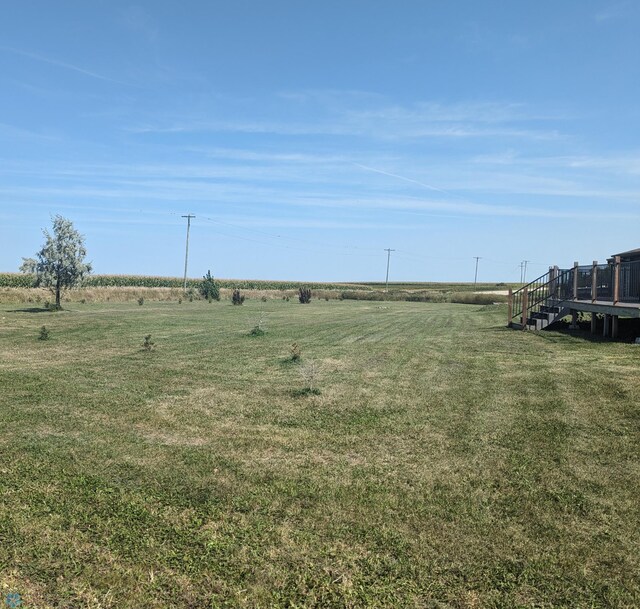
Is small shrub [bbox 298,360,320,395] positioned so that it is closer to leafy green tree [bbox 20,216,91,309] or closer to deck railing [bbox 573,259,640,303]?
deck railing [bbox 573,259,640,303]

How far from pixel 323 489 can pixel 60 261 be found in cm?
3530

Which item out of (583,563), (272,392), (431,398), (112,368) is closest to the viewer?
(583,563)

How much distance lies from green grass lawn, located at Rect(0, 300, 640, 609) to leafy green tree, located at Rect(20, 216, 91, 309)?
26512 millimetres

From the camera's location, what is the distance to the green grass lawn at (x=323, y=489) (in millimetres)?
3828

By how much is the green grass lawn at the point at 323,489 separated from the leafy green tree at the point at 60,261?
26512mm

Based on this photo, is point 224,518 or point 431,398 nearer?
point 224,518

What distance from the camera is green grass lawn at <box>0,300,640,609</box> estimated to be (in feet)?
12.6

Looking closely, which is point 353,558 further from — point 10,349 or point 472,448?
point 10,349

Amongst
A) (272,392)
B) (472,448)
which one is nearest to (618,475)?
(472,448)

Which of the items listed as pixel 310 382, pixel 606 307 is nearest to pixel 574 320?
pixel 606 307

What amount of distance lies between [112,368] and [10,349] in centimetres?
536

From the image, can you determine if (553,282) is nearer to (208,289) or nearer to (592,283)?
(592,283)

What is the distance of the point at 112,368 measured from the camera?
12.5m

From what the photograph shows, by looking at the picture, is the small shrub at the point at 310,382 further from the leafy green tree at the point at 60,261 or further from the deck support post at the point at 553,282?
the leafy green tree at the point at 60,261
